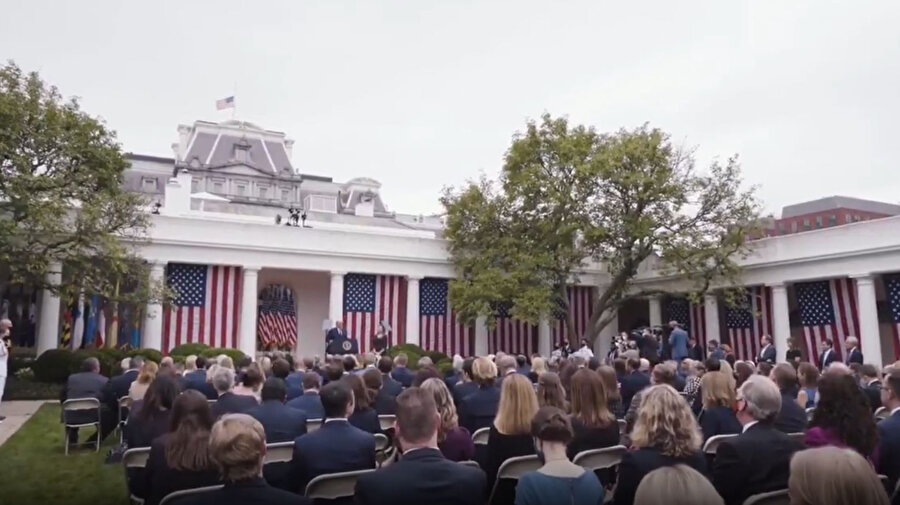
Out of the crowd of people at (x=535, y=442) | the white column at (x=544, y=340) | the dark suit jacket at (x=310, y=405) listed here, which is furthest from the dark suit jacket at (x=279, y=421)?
the white column at (x=544, y=340)

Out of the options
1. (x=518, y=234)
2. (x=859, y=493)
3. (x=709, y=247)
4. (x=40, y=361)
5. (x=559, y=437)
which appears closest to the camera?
(x=859, y=493)

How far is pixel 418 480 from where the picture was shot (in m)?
3.70

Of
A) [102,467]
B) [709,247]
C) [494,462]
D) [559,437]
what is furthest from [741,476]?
[709,247]

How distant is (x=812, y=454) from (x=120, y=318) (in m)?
25.7

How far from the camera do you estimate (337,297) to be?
1105 inches

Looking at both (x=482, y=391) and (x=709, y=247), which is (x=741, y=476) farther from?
(x=709, y=247)

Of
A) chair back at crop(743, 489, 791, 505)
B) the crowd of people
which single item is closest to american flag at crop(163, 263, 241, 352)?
the crowd of people

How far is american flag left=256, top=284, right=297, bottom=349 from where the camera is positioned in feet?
96.6

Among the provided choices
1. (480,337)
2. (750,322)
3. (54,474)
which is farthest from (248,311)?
(750,322)

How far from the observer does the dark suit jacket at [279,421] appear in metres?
6.43

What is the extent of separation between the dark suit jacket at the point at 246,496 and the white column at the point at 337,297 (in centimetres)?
2426

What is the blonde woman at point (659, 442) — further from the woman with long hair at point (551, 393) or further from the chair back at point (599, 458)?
the woman with long hair at point (551, 393)

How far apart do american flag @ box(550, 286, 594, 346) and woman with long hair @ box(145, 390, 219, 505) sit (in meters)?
27.5

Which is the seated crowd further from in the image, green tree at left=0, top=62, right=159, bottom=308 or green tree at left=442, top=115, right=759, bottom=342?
green tree at left=442, top=115, right=759, bottom=342
